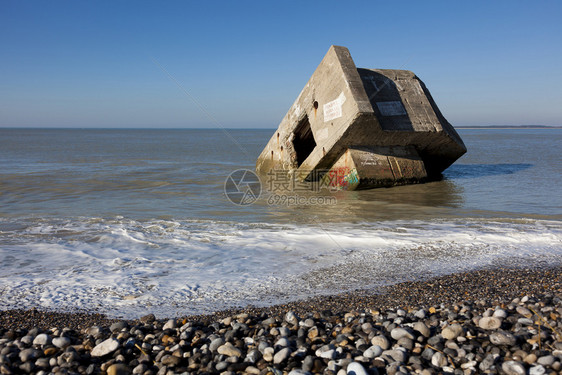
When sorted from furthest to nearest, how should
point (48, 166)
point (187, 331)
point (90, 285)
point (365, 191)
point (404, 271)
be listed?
point (48, 166) < point (365, 191) < point (404, 271) < point (90, 285) < point (187, 331)

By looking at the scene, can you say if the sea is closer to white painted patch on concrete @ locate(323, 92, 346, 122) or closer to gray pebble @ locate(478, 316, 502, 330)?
gray pebble @ locate(478, 316, 502, 330)

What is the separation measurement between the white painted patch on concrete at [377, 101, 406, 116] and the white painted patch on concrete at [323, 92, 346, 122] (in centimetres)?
88

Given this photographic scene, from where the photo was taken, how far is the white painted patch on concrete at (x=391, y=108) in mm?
7930

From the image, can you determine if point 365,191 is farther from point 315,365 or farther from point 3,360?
point 3,360

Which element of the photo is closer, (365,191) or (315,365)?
(315,365)

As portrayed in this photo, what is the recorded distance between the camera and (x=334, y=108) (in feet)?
25.2

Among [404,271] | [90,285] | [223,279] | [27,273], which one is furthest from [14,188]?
[404,271]

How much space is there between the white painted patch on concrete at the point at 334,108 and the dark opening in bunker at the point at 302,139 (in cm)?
112

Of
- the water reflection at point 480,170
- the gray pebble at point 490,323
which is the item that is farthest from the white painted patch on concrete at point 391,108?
the gray pebble at point 490,323

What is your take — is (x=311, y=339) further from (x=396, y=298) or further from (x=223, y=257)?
(x=223, y=257)

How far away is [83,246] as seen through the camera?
4730 mm

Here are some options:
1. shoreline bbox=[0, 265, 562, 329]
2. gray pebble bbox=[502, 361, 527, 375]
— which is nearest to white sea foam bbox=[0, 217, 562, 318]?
shoreline bbox=[0, 265, 562, 329]

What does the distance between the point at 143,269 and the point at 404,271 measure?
2435 mm

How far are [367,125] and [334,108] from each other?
2.40 ft
